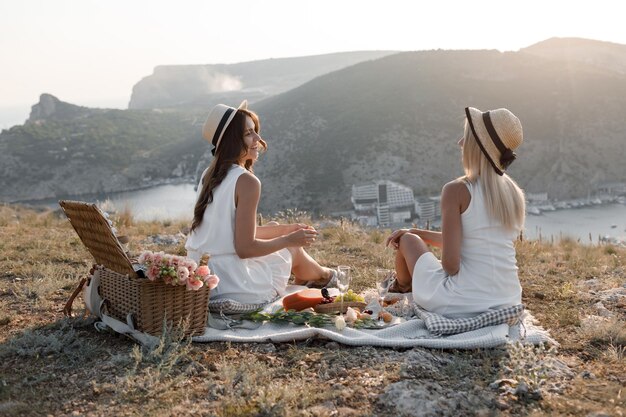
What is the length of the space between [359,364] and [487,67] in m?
63.6

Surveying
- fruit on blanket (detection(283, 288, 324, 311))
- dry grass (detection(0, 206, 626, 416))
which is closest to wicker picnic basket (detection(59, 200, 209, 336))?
dry grass (detection(0, 206, 626, 416))

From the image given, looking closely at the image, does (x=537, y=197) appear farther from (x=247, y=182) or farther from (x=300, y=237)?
(x=247, y=182)

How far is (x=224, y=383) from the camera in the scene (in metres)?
3.26

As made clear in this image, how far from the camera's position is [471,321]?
4105 mm

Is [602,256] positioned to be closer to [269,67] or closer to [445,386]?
[445,386]

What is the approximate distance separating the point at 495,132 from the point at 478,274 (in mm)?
1035

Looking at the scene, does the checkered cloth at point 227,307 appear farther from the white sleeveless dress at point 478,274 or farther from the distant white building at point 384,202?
the distant white building at point 384,202

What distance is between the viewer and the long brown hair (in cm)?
432

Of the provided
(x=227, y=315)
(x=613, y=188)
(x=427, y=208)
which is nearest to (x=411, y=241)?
(x=227, y=315)

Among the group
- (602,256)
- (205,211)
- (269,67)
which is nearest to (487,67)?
(602,256)

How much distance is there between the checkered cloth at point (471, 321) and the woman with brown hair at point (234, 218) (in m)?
1.17

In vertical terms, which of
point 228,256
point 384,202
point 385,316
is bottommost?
point 384,202

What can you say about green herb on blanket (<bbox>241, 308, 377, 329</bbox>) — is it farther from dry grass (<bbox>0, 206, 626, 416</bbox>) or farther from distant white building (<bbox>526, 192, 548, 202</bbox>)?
distant white building (<bbox>526, 192, 548, 202</bbox>)

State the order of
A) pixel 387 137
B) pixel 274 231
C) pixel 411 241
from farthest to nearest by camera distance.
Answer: pixel 387 137
pixel 274 231
pixel 411 241
